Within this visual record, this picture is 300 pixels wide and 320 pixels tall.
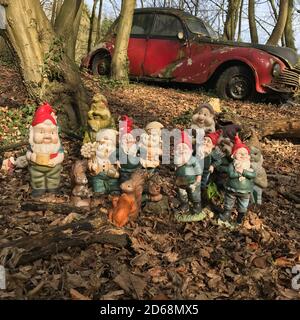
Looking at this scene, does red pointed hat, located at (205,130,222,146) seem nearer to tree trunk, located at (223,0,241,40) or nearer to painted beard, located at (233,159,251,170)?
painted beard, located at (233,159,251,170)

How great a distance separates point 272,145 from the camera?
21.0 ft

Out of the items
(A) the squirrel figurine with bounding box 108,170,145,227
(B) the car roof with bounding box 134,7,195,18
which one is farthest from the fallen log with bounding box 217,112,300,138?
(B) the car roof with bounding box 134,7,195,18

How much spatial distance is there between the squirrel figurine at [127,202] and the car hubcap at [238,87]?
19.0ft

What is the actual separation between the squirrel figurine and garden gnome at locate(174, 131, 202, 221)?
0.35 metres

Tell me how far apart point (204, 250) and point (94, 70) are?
26.8 feet

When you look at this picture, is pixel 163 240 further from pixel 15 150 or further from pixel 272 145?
pixel 272 145

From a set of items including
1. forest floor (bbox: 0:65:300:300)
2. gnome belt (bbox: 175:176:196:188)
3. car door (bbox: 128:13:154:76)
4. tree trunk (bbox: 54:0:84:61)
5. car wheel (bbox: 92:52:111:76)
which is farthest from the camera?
car wheel (bbox: 92:52:111:76)

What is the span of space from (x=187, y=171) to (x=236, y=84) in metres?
5.85

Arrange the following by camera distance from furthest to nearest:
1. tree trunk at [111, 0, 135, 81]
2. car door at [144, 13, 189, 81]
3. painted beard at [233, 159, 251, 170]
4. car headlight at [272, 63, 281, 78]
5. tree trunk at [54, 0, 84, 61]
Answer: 1. car door at [144, 13, 189, 81]
2. tree trunk at [111, 0, 135, 81]
3. car headlight at [272, 63, 281, 78]
4. tree trunk at [54, 0, 84, 61]
5. painted beard at [233, 159, 251, 170]

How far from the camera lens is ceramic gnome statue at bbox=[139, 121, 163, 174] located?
3.94 metres

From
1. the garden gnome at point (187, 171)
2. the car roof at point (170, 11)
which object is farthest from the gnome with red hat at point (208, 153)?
the car roof at point (170, 11)

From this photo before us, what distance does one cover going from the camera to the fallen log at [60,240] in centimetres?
304

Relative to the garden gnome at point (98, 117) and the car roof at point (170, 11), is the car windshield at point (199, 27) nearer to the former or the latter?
the car roof at point (170, 11)

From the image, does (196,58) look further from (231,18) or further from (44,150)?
(231,18)
